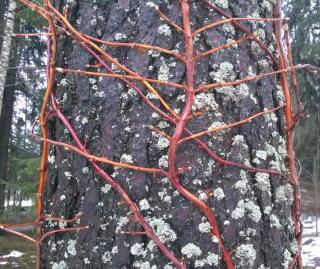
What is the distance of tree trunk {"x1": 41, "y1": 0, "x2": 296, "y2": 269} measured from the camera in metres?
1.15

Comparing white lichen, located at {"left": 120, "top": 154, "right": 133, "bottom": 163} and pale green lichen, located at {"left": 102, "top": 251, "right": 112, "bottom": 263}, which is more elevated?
white lichen, located at {"left": 120, "top": 154, "right": 133, "bottom": 163}

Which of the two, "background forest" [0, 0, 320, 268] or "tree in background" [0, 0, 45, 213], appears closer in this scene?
"tree in background" [0, 0, 45, 213]

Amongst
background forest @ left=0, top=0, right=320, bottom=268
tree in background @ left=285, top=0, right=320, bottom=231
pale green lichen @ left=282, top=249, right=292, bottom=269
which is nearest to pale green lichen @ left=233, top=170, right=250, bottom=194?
pale green lichen @ left=282, top=249, right=292, bottom=269

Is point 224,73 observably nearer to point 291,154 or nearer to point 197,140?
point 197,140

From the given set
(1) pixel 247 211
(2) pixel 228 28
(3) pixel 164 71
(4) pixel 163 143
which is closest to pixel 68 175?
(4) pixel 163 143

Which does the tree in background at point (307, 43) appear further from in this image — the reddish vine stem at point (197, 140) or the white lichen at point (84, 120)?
the white lichen at point (84, 120)

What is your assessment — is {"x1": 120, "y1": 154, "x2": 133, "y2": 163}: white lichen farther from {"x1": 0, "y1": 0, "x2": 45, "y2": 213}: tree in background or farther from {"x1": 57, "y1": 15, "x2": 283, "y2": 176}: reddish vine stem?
{"x1": 0, "y1": 0, "x2": 45, "y2": 213}: tree in background

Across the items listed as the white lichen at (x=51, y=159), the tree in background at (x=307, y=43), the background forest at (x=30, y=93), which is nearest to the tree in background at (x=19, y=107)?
the background forest at (x=30, y=93)

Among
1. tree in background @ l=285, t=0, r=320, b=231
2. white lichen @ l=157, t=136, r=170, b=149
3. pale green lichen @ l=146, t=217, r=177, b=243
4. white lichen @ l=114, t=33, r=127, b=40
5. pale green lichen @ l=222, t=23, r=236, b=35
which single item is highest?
tree in background @ l=285, t=0, r=320, b=231

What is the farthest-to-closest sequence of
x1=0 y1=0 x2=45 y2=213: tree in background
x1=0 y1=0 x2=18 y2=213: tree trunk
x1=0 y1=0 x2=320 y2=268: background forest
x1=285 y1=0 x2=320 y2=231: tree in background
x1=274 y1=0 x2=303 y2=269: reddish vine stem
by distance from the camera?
x1=285 y1=0 x2=320 y2=231: tree in background
x1=0 y1=0 x2=18 y2=213: tree trunk
x1=0 y1=0 x2=320 y2=268: background forest
x1=0 y1=0 x2=45 y2=213: tree in background
x1=274 y1=0 x2=303 y2=269: reddish vine stem

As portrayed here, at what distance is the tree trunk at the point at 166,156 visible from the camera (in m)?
1.15

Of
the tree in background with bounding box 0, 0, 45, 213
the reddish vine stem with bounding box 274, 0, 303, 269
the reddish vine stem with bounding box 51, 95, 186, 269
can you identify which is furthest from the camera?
the tree in background with bounding box 0, 0, 45, 213

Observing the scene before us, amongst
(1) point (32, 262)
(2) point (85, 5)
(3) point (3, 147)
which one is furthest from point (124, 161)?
(3) point (3, 147)

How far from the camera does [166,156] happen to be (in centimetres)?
117
